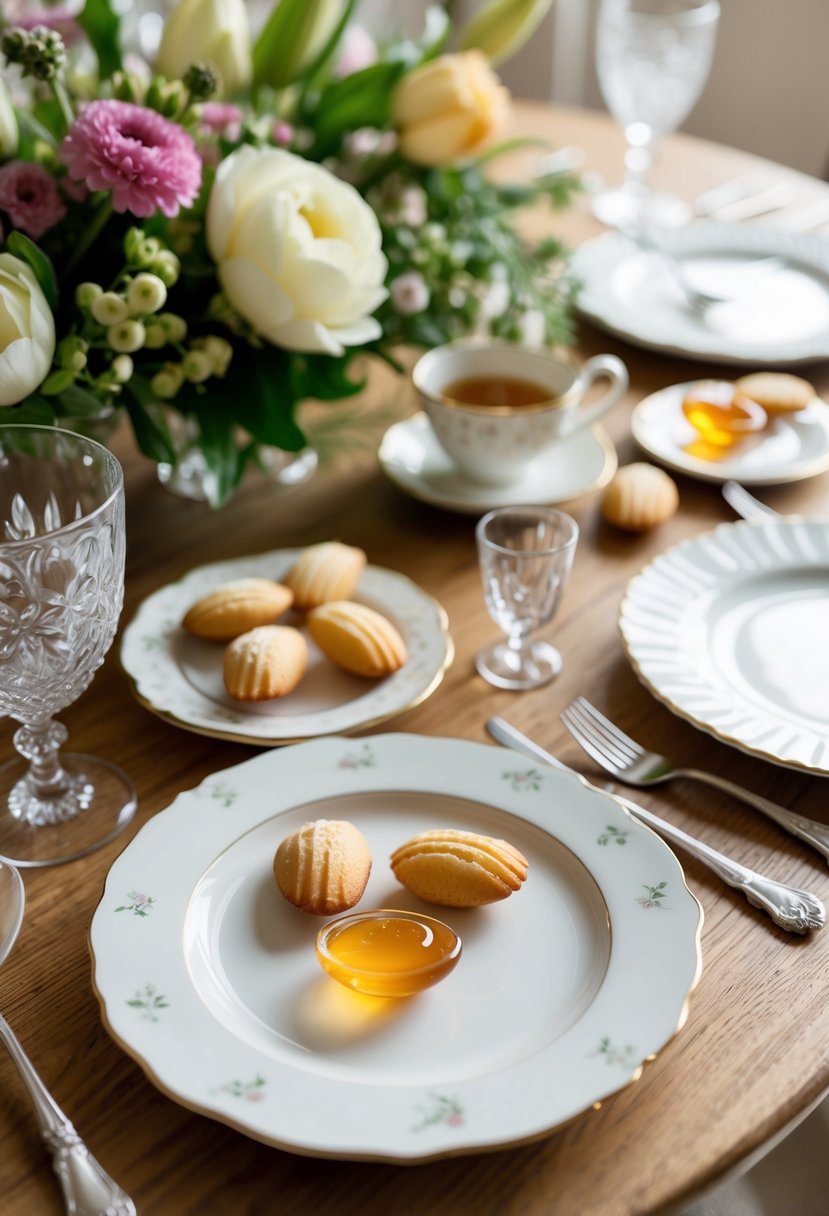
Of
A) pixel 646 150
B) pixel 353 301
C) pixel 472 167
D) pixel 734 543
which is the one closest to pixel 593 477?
pixel 734 543

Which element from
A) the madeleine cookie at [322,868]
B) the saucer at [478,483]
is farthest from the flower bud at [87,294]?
the madeleine cookie at [322,868]

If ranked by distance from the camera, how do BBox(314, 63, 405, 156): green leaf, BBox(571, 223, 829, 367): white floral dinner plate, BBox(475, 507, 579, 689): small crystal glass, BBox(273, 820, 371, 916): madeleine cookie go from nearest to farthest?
BBox(273, 820, 371, 916): madeleine cookie
BBox(475, 507, 579, 689): small crystal glass
BBox(314, 63, 405, 156): green leaf
BBox(571, 223, 829, 367): white floral dinner plate

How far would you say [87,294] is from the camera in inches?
35.1

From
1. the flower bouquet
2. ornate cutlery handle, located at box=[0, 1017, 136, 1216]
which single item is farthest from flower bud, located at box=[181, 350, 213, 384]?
ornate cutlery handle, located at box=[0, 1017, 136, 1216]

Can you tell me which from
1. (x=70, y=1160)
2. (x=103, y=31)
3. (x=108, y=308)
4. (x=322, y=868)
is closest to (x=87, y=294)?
(x=108, y=308)

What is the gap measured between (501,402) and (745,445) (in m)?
0.26

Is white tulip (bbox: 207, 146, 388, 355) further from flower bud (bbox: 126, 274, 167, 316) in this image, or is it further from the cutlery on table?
the cutlery on table

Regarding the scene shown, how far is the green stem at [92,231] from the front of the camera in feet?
3.06

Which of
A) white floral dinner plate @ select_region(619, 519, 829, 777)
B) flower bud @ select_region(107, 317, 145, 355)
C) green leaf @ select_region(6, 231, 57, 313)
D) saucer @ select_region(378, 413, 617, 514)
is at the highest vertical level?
green leaf @ select_region(6, 231, 57, 313)

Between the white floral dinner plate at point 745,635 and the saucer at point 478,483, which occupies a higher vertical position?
the white floral dinner plate at point 745,635

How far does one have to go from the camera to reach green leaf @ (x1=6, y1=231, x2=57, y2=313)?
2.86 feet

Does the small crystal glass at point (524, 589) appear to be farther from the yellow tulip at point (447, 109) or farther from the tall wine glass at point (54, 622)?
the yellow tulip at point (447, 109)

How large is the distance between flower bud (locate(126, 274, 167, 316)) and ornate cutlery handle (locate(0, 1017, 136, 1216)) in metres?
0.56

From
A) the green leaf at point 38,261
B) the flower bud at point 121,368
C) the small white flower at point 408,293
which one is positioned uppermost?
the green leaf at point 38,261
